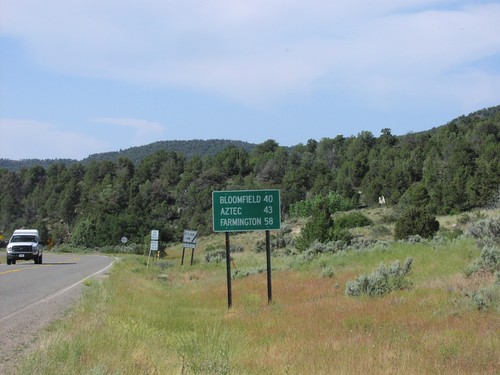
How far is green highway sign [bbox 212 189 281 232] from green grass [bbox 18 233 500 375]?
7.37 ft

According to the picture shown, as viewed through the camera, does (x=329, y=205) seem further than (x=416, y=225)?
Yes

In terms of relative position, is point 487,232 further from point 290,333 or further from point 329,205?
point 329,205

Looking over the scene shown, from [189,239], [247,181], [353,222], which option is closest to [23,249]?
[189,239]

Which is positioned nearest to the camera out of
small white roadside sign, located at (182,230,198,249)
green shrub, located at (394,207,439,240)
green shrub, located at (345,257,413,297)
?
green shrub, located at (345,257,413,297)

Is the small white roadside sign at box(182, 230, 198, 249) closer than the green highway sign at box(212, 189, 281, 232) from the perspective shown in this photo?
No

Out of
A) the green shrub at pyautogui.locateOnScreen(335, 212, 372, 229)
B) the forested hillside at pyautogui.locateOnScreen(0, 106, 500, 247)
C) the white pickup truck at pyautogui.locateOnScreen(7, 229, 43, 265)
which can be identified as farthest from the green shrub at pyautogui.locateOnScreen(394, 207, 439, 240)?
the forested hillside at pyautogui.locateOnScreen(0, 106, 500, 247)

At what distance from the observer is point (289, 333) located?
1221 centimetres

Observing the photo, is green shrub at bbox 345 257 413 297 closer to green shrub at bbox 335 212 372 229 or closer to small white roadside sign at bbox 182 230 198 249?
small white roadside sign at bbox 182 230 198 249

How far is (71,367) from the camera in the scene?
23.7 ft

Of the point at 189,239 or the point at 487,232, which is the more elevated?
the point at 487,232

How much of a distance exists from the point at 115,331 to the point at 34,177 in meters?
166

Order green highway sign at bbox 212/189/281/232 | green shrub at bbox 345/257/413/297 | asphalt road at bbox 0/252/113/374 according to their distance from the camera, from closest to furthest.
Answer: asphalt road at bbox 0/252/113/374 < green shrub at bbox 345/257/413/297 < green highway sign at bbox 212/189/281/232

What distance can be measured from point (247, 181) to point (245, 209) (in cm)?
Answer: 11347

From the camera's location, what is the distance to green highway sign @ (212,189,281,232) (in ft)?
59.6
